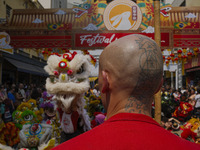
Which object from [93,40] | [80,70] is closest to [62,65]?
[80,70]

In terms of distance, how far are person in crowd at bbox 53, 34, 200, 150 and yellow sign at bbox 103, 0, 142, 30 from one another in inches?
220

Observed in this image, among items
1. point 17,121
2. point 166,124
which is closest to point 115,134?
point 17,121

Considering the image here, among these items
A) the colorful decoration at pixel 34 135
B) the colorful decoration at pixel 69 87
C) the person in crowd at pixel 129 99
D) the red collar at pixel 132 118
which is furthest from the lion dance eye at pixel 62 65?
the red collar at pixel 132 118

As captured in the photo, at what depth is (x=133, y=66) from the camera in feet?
3.25

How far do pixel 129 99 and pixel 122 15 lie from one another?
5.78m

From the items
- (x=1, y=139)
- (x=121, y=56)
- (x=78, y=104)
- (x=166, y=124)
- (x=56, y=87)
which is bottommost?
(x=166, y=124)

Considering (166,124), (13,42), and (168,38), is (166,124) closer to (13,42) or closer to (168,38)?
(168,38)

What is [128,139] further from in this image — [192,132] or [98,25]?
[98,25]

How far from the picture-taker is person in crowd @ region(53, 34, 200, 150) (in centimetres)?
84

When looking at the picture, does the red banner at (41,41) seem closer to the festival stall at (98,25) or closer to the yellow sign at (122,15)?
the festival stall at (98,25)

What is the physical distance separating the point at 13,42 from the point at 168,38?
4967 millimetres

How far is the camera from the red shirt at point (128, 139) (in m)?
0.81

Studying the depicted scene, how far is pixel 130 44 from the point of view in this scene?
3.34ft

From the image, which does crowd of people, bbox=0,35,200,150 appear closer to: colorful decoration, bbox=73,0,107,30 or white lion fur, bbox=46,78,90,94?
white lion fur, bbox=46,78,90,94
